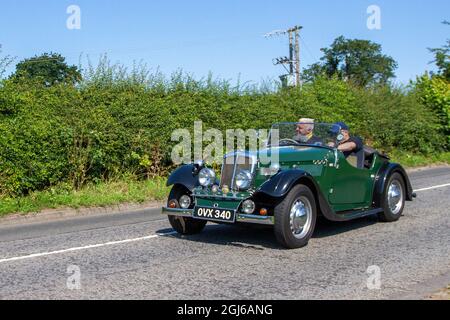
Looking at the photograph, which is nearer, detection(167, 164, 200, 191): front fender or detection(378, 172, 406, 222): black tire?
detection(167, 164, 200, 191): front fender

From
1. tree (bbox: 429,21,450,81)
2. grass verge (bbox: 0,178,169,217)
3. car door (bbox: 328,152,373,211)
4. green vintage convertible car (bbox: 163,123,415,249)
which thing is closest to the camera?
green vintage convertible car (bbox: 163,123,415,249)

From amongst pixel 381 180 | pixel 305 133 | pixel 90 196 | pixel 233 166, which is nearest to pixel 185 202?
pixel 233 166

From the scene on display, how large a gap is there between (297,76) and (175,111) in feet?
97.6

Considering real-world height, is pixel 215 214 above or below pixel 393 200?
above

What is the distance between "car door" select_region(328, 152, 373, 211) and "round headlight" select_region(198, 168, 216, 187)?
1.64 m

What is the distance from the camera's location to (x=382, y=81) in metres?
25.2

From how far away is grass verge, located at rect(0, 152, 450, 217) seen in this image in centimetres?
1083

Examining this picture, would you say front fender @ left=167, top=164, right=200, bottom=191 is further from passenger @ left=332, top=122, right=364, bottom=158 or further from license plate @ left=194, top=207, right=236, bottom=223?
passenger @ left=332, top=122, right=364, bottom=158

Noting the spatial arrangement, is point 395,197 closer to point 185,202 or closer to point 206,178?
point 206,178

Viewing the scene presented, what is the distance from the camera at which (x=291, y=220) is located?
23.5ft

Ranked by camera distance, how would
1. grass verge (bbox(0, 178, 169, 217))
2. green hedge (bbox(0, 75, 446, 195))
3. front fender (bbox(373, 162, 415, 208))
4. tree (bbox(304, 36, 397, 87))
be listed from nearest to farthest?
front fender (bbox(373, 162, 415, 208)) → grass verge (bbox(0, 178, 169, 217)) → green hedge (bbox(0, 75, 446, 195)) → tree (bbox(304, 36, 397, 87))

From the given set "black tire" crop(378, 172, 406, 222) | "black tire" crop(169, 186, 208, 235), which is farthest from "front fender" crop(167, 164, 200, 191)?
"black tire" crop(378, 172, 406, 222)

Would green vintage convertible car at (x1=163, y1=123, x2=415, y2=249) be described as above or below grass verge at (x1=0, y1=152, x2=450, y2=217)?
above

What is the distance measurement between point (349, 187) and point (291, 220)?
1.56 meters
